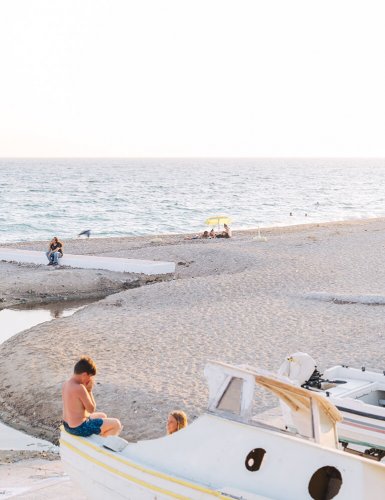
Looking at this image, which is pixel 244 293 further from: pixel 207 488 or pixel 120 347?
pixel 207 488

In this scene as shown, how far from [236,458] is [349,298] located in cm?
1356

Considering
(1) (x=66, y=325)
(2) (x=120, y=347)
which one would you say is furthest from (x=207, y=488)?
(1) (x=66, y=325)

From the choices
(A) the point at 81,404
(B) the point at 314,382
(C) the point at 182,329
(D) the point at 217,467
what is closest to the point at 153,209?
(C) the point at 182,329

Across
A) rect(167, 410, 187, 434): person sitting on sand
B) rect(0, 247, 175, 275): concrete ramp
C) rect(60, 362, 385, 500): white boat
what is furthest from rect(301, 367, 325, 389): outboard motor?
rect(0, 247, 175, 275): concrete ramp

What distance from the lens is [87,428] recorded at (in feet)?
27.0

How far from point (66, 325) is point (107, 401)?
20.8ft

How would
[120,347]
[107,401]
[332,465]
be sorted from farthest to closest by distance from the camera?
[120,347] < [107,401] < [332,465]

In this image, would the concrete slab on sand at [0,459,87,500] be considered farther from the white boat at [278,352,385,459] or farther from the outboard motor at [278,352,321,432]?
the outboard motor at [278,352,321,432]

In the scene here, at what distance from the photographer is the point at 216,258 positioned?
29.2 m

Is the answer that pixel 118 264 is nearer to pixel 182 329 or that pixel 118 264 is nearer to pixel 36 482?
pixel 182 329

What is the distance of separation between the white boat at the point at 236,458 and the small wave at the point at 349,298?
1243 cm

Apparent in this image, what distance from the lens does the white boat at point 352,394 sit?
940 centimetres

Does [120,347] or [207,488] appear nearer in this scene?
[207,488]

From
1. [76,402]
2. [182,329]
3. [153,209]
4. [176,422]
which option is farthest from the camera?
[153,209]
